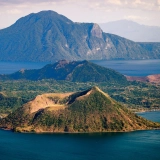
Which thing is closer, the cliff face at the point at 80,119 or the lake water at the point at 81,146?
the lake water at the point at 81,146

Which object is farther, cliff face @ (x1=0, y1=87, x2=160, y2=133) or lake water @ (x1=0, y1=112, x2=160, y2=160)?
cliff face @ (x1=0, y1=87, x2=160, y2=133)

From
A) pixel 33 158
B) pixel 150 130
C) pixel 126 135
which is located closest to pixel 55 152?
pixel 33 158

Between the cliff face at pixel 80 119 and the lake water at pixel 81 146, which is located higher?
the cliff face at pixel 80 119

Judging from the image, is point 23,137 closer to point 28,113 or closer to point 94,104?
point 28,113

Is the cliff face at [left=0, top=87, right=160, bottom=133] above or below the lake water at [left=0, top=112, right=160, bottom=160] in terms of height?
above

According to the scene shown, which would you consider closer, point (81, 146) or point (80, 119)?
point (81, 146)
